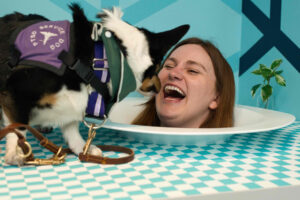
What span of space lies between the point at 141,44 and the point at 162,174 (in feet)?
1.30

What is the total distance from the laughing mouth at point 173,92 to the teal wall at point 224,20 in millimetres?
757

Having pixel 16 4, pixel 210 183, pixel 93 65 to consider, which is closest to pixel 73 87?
pixel 93 65

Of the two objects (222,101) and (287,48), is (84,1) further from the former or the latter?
(287,48)

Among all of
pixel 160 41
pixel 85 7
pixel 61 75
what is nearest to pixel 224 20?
pixel 85 7

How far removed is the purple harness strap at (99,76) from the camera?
102 centimetres

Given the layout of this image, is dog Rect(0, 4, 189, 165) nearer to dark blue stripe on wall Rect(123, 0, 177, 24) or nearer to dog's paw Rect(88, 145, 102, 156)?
dog's paw Rect(88, 145, 102, 156)

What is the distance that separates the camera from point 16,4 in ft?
6.23

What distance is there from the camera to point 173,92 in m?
1.60

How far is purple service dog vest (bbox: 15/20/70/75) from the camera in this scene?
3.13ft

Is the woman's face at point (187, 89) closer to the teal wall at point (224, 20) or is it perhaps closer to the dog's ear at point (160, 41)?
the dog's ear at point (160, 41)

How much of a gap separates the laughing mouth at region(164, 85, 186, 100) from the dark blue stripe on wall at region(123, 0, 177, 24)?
2.48 ft

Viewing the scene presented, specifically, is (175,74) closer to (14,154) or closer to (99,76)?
(99,76)

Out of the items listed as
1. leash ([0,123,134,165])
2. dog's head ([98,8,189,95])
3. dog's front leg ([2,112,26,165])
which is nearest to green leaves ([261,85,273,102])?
dog's head ([98,8,189,95])

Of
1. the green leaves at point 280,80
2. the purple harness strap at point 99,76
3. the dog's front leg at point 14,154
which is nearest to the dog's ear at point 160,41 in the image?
the purple harness strap at point 99,76
